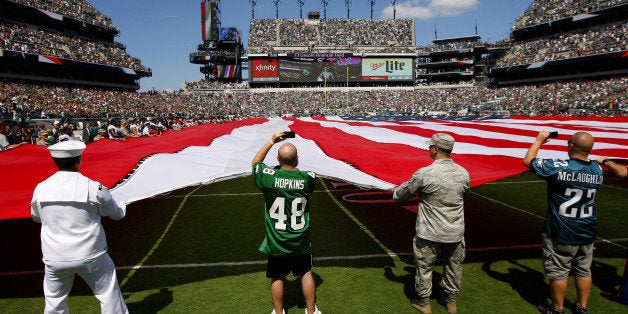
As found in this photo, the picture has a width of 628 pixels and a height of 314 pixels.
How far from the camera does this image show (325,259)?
5.79m

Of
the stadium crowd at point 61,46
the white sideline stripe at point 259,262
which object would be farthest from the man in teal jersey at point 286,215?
the stadium crowd at point 61,46

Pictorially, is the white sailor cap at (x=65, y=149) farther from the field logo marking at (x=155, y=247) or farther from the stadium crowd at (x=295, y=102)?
the stadium crowd at (x=295, y=102)

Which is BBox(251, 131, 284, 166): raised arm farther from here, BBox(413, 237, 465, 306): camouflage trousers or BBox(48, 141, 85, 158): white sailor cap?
BBox(413, 237, 465, 306): camouflage trousers

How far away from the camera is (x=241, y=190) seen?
11.2 meters

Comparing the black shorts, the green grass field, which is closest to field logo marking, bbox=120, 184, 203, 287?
the green grass field

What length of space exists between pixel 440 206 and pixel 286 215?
5.15ft

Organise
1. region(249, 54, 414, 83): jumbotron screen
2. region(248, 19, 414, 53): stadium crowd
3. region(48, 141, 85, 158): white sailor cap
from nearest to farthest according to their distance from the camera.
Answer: region(48, 141, 85, 158): white sailor cap → region(249, 54, 414, 83): jumbotron screen → region(248, 19, 414, 53): stadium crowd

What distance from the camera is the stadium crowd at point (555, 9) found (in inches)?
1656

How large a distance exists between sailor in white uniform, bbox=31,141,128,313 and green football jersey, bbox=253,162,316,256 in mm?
1354

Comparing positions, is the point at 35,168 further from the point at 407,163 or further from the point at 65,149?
the point at 407,163

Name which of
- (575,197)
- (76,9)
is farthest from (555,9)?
(76,9)

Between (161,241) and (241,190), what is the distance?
179 inches

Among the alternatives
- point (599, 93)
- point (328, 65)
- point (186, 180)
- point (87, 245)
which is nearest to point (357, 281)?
point (186, 180)

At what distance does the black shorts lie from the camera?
3.59 metres
